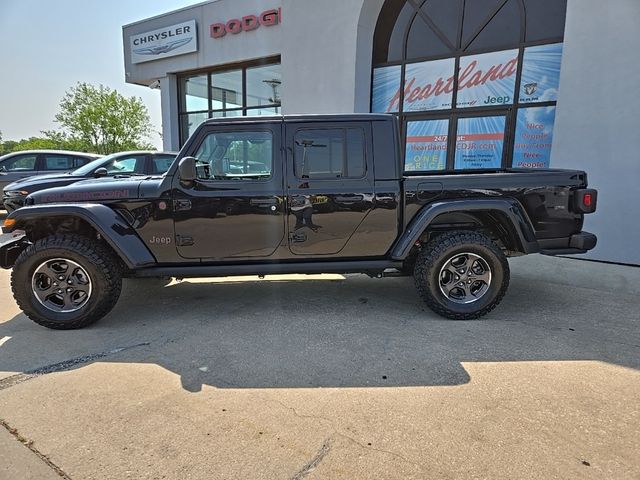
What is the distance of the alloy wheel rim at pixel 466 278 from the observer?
3.89m

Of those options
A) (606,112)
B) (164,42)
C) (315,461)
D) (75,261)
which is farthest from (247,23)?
(315,461)

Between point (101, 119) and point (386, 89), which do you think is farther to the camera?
point (101, 119)

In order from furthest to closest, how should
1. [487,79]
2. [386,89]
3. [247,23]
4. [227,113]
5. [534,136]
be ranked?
1. [227,113]
2. [247,23]
3. [386,89]
4. [487,79]
5. [534,136]

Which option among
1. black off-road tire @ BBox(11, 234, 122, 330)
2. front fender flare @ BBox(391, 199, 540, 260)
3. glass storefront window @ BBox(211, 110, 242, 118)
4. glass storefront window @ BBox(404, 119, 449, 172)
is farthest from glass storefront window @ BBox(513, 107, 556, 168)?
glass storefront window @ BBox(211, 110, 242, 118)

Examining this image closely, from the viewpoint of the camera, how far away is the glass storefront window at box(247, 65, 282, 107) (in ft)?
38.4

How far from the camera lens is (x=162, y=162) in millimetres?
8008

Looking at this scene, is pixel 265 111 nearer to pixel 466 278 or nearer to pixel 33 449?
pixel 466 278

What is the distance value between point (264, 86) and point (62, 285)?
31.8ft

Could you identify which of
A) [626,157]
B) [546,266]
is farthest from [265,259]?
[626,157]

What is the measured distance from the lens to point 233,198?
12.3ft

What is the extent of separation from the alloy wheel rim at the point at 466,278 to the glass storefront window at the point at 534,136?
4.42 metres

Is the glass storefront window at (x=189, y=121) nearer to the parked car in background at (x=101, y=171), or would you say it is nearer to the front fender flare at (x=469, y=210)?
the parked car in background at (x=101, y=171)

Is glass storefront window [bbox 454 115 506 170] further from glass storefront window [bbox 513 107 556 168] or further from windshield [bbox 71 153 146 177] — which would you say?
windshield [bbox 71 153 146 177]

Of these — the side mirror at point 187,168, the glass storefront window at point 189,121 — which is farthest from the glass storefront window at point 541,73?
the glass storefront window at point 189,121
